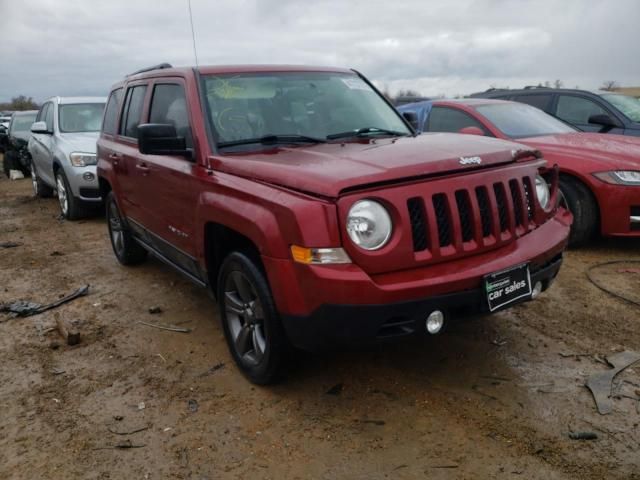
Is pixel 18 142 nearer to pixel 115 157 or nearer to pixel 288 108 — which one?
pixel 115 157

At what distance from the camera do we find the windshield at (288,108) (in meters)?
3.71

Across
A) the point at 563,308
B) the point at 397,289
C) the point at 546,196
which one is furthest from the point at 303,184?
the point at 563,308

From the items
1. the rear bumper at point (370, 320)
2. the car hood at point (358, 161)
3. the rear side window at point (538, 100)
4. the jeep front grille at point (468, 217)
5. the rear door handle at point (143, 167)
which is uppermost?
the rear side window at point (538, 100)

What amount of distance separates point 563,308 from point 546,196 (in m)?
1.21

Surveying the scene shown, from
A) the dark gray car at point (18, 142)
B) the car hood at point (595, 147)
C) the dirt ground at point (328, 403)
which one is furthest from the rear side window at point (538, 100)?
the dark gray car at point (18, 142)

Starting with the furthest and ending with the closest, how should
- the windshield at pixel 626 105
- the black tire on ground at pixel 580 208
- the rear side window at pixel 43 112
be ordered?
the rear side window at pixel 43 112 < the windshield at pixel 626 105 < the black tire on ground at pixel 580 208

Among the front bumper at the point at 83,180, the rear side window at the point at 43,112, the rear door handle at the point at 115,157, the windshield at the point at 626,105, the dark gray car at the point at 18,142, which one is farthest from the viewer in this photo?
the dark gray car at the point at 18,142

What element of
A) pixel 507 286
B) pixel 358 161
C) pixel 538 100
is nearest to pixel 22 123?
pixel 538 100

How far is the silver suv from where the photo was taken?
26.5 ft

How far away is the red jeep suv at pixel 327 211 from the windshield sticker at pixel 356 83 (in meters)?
0.03

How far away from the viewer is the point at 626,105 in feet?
27.7

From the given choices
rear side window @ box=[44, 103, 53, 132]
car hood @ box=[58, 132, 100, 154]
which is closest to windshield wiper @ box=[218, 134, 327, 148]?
car hood @ box=[58, 132, 100, 154]

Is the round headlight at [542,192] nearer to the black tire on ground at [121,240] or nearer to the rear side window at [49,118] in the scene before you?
the black tire on ground at [121,240]

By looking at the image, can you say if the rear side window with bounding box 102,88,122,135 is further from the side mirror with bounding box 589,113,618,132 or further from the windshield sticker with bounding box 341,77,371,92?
the side mirror with bounding box 589,113,618,132
